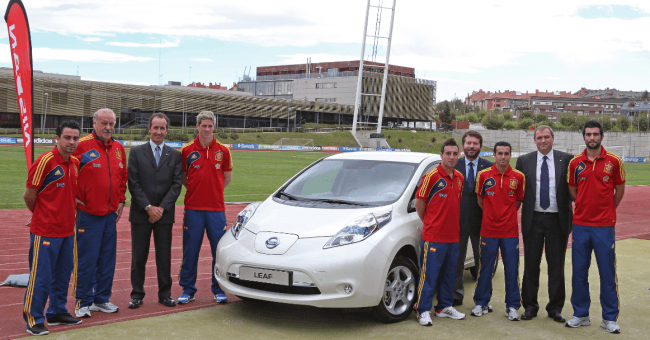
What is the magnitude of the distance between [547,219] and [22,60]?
5383 millimetres

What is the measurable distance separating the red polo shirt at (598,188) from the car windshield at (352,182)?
5.41 ft

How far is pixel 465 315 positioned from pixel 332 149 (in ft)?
232

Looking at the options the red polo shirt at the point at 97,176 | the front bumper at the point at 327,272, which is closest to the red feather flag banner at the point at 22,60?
the red polo shirt at the point at 97,176

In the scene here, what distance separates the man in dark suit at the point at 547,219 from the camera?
576 centimetres

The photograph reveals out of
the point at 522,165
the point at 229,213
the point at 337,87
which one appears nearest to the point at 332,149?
the point at 337,87

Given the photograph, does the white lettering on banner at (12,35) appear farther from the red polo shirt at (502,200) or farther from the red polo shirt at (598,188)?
the red polo shirt at (598,188)

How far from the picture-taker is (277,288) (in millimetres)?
5137

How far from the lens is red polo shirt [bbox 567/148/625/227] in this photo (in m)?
5.48

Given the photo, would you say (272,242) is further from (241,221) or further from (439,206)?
(439,206)

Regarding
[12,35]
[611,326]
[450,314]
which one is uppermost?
[12,35]

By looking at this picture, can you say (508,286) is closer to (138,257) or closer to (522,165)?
(522,165)

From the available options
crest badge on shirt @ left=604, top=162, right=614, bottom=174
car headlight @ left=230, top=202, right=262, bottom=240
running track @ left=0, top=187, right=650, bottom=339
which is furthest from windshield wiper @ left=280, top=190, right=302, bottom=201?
crest badge on shirt @ left=604, top=162, right=614, bottom=174

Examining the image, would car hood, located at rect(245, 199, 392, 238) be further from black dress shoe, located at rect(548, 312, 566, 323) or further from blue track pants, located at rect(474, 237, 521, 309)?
black dress shoe, located at rect(548, 312, 566, 323)

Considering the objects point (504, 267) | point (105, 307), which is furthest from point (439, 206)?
point (105, 307)
